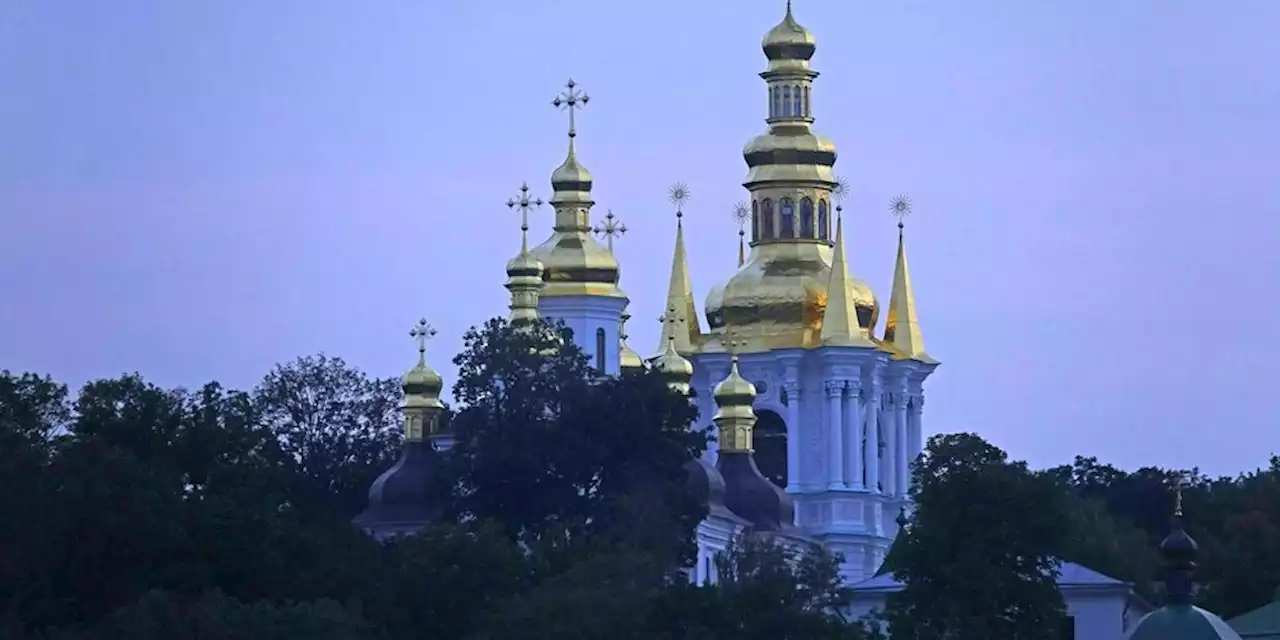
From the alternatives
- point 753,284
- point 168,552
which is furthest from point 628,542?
point 753,284

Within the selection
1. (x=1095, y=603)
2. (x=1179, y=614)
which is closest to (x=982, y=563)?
(x=1095, y=603)

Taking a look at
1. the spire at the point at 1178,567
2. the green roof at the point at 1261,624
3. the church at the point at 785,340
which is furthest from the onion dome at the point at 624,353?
the spire at the point at 1178,567

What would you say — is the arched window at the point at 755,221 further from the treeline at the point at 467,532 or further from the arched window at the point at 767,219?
the treeline at the point at 467,532

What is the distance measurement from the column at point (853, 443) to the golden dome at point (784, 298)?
1.26 meters

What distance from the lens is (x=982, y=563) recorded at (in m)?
57.8

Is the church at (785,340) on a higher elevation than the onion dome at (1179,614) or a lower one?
higher

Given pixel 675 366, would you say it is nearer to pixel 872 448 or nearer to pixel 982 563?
pixel 872 448

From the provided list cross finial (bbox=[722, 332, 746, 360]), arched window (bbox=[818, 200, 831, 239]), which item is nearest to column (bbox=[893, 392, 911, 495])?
cross finial (bbox=[722, 332, 746, 360])

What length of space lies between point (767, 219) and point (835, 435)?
Result: 4661mm

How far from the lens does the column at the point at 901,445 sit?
8406 centimetres

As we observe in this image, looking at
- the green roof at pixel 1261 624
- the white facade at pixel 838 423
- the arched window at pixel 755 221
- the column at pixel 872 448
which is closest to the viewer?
the green roof at pixel 1261 624

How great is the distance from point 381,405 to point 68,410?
16.8 metres

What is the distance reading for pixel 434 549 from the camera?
5953 cm

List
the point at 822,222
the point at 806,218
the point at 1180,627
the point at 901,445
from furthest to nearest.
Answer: the point at 822,222 → the point at 806,218 → the point at 901,445 → the point at 1180,627
